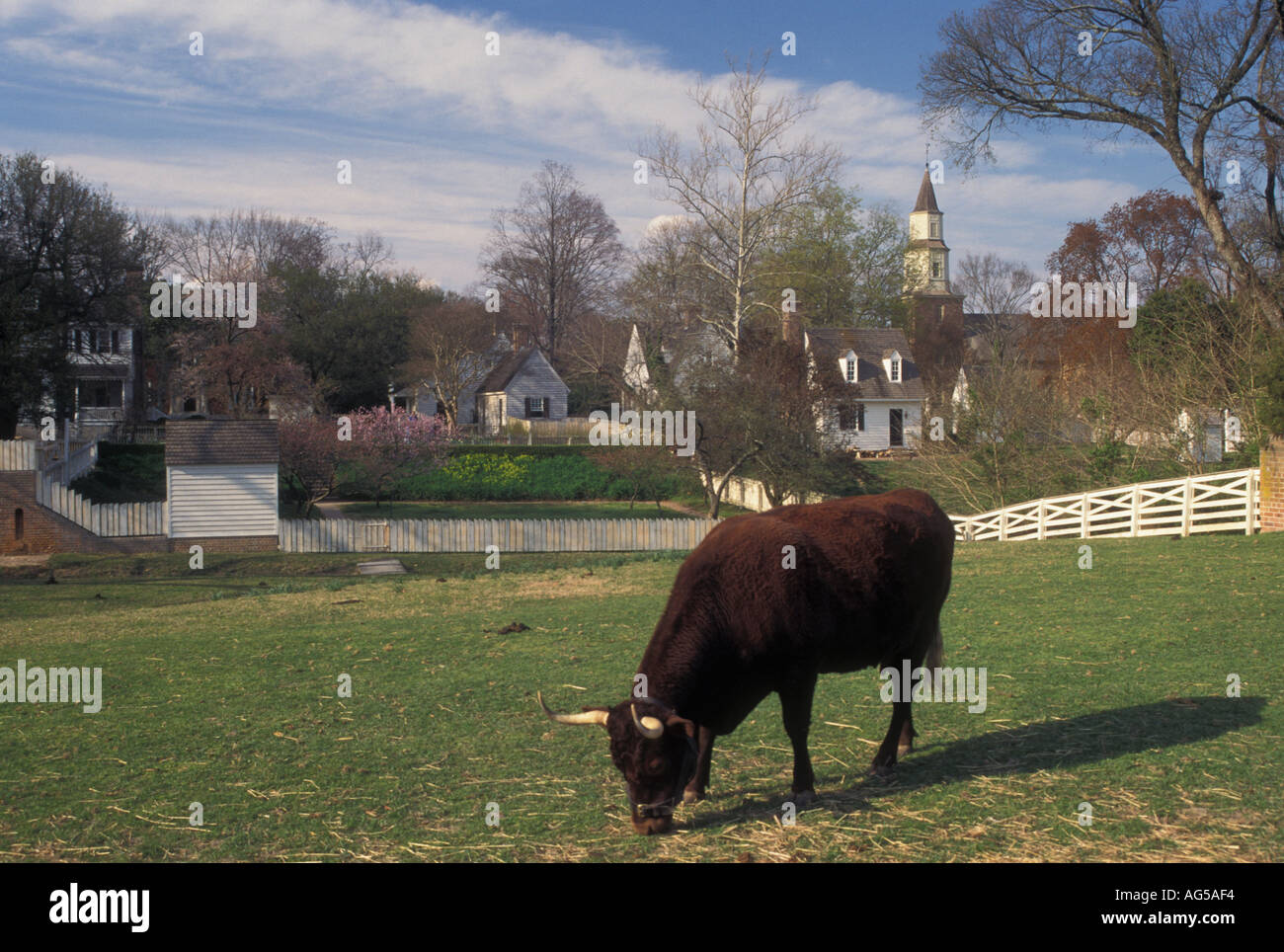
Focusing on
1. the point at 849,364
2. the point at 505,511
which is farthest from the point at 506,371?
the point at 505,511

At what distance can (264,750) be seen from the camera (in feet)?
24.5

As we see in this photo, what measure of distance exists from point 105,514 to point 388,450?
10.7 m

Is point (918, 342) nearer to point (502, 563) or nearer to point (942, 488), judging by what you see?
point (942, 488)

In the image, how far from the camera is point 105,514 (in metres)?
29.8

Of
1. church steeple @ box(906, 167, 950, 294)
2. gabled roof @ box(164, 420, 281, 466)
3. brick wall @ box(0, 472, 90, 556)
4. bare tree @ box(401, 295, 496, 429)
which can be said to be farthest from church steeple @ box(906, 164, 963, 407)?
brick wall @ box(0, 472, 90, 556)

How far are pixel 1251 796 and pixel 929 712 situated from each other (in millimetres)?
2543

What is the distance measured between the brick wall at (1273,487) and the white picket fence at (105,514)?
2817 centimetres

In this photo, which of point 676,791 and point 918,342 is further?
point 918,342

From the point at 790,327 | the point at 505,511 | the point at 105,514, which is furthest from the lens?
the point at 790,327

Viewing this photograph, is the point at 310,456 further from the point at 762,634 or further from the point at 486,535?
the point at 762,634

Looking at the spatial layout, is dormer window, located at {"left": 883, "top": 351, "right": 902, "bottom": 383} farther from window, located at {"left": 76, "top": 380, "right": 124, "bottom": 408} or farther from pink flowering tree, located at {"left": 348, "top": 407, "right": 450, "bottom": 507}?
window, located at {"left": 76, "top": 380, "right": 124, "bottom": 408}

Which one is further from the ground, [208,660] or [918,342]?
[918,342]
